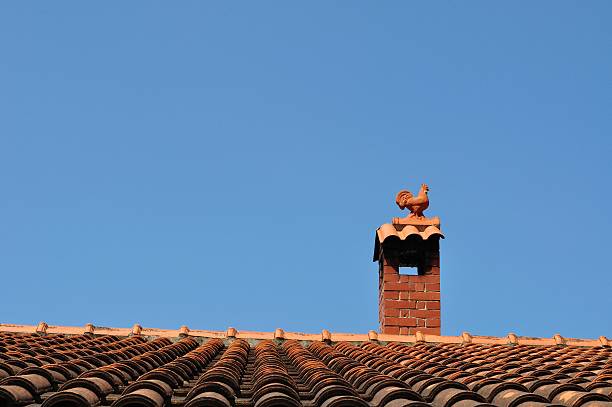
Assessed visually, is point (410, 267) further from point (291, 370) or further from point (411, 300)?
point (291, 370)

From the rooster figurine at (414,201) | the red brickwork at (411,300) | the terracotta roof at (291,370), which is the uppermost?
the rooster figurine at (414,201)

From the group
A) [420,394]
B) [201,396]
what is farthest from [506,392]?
[201,396]

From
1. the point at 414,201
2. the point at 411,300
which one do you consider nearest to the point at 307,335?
the point at 411,300

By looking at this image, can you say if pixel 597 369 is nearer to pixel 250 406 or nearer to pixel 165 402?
pixel 250 406

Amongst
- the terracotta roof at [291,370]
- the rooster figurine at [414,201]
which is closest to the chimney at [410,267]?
the rooster figurine at [414,201]

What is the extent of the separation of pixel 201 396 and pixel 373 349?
5192 mm

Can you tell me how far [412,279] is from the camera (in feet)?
39.7

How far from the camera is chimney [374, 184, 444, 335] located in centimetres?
1169

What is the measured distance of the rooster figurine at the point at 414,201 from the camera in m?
12.8

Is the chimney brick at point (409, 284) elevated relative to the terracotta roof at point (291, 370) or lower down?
elevated

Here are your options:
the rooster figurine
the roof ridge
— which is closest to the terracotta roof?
the roof ridge

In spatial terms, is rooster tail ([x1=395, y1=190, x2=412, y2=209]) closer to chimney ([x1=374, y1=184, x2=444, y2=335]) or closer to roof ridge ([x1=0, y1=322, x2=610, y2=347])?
chimney ([x1=374, y1=184, x2=444, y2=335])

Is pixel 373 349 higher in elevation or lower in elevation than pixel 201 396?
higher

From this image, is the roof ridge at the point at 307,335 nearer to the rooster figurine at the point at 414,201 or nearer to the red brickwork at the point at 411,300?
the red brickwork at the point at 411,300
